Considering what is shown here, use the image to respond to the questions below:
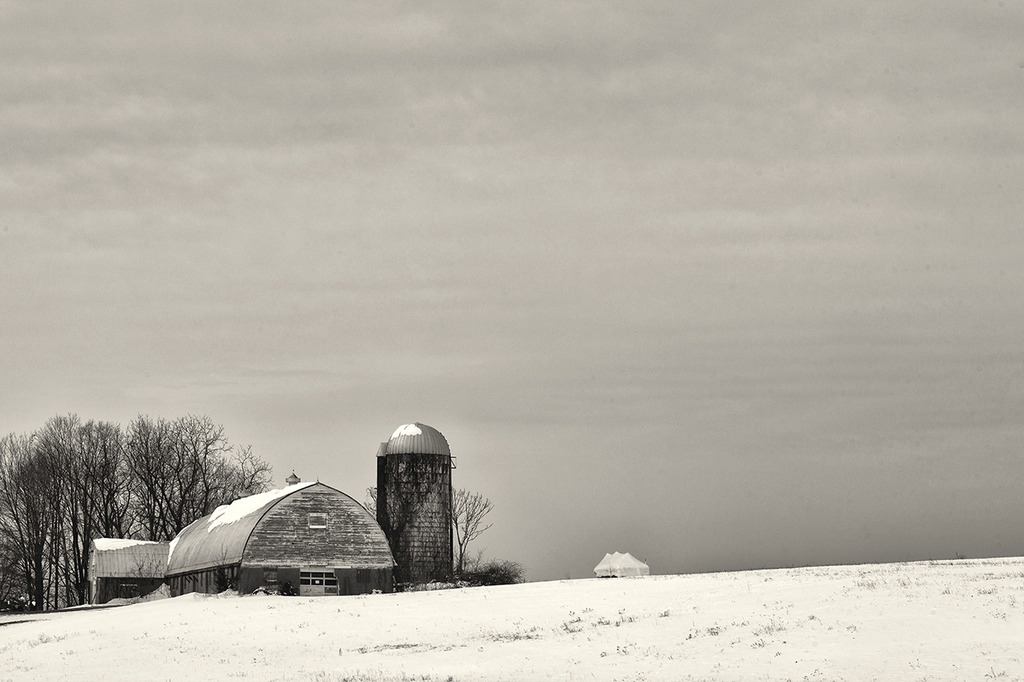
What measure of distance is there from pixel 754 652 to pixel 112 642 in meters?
20.3

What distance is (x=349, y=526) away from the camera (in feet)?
198

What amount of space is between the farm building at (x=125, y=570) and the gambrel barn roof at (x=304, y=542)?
34.8 feet

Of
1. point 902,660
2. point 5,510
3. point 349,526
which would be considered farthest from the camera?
point 5,510

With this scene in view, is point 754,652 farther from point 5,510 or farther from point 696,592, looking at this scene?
point 5,510

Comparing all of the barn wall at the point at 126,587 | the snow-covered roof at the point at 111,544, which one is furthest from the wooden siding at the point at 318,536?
the snow-covered roof at the point at 111,544

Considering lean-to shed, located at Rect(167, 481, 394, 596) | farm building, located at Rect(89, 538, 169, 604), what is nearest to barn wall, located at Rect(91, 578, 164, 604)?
farm building, located at Rect(89, 538, 169, 604)

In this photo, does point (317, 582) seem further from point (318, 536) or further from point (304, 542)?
point (318, 536)

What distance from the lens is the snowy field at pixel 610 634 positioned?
90.8ft

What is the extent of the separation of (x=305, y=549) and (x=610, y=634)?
2809 centimetres

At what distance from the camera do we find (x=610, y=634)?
3372 centimetres

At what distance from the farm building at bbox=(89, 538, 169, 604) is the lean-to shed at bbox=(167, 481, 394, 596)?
36.0ft

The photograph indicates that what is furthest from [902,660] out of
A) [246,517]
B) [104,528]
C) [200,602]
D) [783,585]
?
[104,528]

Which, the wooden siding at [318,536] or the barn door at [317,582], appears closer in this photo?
the barn door at [317,582]

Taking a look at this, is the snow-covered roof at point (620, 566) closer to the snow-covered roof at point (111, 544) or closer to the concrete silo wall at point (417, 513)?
the concrete silo wall at point (417, 513)
